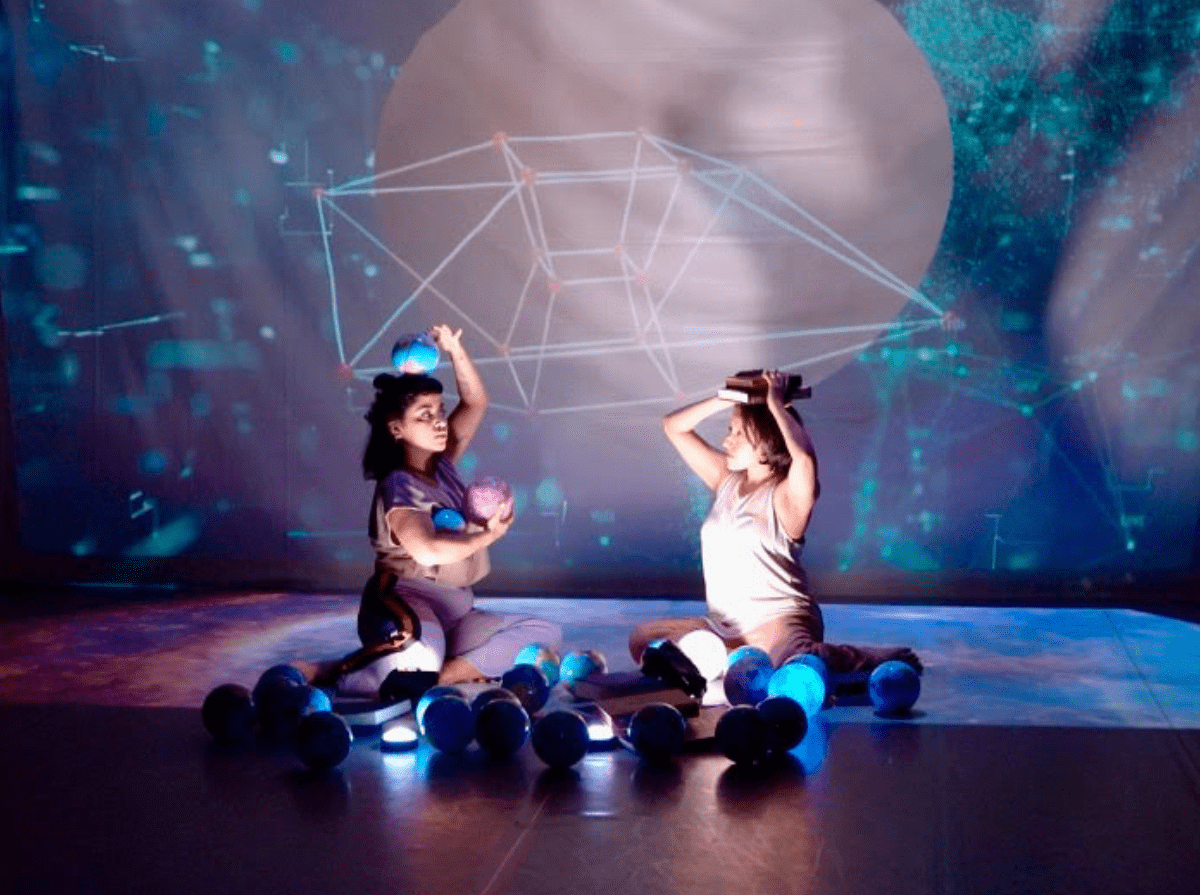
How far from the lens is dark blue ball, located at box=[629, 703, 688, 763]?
3.47m

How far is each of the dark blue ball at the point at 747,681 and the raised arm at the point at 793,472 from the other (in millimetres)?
534

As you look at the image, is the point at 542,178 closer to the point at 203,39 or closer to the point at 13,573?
the point at 203,39

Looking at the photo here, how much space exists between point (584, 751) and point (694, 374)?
2.95 metres

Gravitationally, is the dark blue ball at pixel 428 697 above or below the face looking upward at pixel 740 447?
below

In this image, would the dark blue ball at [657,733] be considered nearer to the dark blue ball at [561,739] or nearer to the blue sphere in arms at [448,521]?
the dark blue ball at [561,739]

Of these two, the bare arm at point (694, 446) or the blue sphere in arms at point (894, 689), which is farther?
the bare arm at point (694, 446)

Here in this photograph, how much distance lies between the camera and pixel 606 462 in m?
6.27

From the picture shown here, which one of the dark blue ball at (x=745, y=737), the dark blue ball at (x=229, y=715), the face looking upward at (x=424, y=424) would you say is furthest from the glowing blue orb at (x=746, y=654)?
the dark blue ball at (x=229, y=715)

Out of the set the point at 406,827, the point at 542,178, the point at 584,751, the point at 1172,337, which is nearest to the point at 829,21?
the point at 542,178

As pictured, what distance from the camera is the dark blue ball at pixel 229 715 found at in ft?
12.2

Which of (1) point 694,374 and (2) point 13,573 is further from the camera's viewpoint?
(2) point 13,573

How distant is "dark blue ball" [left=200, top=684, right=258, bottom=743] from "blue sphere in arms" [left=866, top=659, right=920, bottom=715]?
5.30 ft

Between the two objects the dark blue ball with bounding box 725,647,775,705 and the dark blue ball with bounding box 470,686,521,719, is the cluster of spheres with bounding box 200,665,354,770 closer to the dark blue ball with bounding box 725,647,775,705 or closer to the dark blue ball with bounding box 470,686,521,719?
the dark blue ball with bounding box 470,686,521,719

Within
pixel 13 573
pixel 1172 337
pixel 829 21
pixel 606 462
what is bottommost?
pixel 13 573
